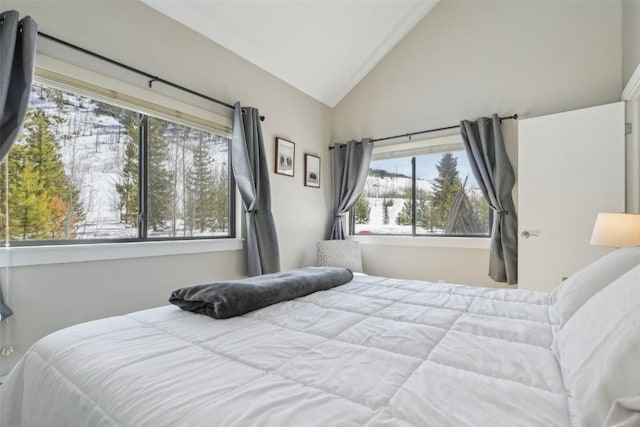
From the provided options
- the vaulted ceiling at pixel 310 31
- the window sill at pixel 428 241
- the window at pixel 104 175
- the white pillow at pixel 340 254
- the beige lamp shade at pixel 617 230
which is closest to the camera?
the window at pixel 104 175

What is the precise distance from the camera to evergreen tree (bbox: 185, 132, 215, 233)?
275 cm

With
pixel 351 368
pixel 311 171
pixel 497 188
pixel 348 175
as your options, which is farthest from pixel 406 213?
pixel 351 368

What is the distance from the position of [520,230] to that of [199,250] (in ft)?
9.36

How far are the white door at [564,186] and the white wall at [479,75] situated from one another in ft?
0.83

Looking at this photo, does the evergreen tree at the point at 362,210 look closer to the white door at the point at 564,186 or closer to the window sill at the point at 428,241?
the window sill at the point at 428,241

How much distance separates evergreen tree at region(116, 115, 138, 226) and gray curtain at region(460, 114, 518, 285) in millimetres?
2998

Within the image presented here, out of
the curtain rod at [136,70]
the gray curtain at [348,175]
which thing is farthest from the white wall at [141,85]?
the gray curtain at [348,175]

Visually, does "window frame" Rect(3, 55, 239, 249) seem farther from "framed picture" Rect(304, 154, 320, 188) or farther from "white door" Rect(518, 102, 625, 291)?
"white door" Rect(518, 102, 625, 291)

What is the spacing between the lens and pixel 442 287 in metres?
1.87

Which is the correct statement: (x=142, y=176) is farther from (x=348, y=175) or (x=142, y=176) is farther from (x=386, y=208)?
(x=386, y=208)

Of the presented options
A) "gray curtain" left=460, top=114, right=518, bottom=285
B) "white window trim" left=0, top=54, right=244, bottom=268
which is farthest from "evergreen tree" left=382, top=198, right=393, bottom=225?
"white window trim" left=0, top=54, right=244, bottom=268

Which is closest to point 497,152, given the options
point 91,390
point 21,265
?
point 91,390

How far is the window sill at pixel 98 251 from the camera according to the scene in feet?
5.72

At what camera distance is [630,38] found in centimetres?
246
